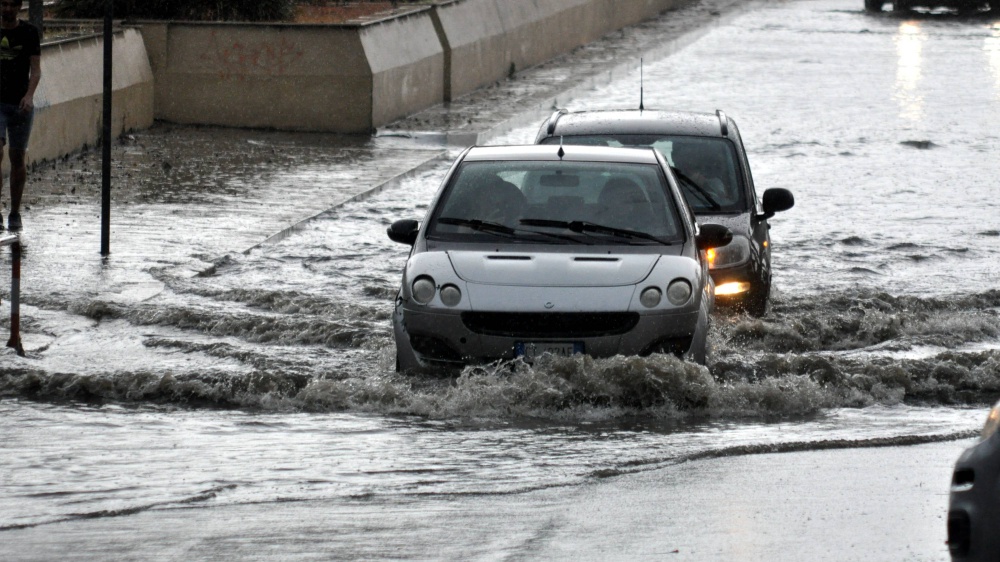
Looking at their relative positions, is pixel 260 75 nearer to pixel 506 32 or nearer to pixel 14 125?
pixel 506 32

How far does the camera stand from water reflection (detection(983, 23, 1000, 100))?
28981mm

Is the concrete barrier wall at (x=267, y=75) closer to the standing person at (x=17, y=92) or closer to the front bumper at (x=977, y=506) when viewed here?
the standing person at (x=17, y=92)

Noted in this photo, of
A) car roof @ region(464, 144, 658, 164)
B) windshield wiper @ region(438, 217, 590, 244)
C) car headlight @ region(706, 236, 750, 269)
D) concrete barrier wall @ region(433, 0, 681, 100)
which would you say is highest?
car roof @ region(464, 144, 658, 164)

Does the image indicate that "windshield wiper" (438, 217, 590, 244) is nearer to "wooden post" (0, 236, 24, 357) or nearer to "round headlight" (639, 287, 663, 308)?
"round headlight" (639, 287, 663, 308)

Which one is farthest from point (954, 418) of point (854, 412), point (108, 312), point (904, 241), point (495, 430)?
point (904, 241)

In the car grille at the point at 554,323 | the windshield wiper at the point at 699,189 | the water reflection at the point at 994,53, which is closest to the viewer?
the car grille at the point at 554,323

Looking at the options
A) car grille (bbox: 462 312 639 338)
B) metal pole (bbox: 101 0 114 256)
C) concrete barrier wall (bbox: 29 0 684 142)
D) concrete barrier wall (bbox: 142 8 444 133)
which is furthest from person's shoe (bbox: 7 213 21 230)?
concrete barrier wall (bbox: 142 8 444 133)

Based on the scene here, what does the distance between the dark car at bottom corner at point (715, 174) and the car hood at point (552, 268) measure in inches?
74.6

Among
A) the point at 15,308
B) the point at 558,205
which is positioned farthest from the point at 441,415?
the point at 15,308

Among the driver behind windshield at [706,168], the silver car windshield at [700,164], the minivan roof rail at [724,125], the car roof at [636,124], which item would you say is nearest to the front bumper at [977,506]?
the silver car windshield at [700,164]

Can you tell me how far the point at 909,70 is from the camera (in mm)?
31094

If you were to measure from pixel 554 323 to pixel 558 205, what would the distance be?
120 centimetres

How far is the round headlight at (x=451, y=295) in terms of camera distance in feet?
29.2

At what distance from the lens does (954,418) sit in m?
8.69
